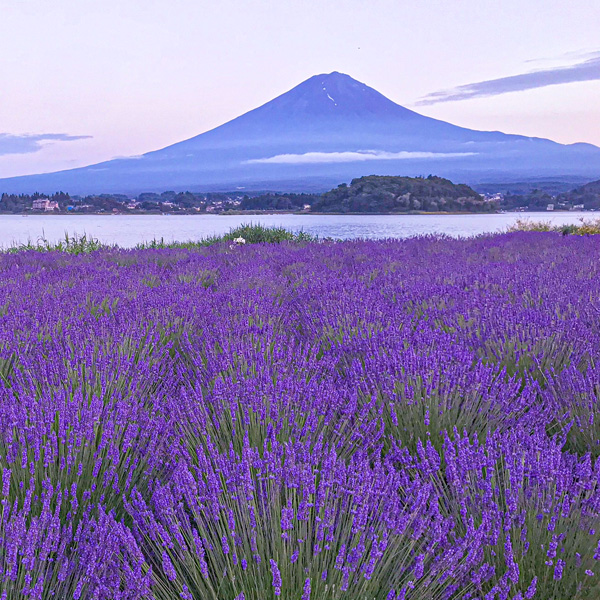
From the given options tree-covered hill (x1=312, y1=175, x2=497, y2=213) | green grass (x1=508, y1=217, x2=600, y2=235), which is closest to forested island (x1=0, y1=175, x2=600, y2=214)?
tree-covered hill (x1=312, y1=175, x2=497, y2=213)

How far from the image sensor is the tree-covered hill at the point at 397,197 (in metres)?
58.9

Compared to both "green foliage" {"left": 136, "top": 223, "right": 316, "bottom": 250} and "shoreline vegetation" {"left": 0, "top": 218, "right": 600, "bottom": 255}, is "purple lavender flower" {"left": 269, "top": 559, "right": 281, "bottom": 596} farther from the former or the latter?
"green foliage" {"left": 136, "top": 223, "right": 316, "bottom": 250}

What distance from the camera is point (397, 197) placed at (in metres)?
58.3

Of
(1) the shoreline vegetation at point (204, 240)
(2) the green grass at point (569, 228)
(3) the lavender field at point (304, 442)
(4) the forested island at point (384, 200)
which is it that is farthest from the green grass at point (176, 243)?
(4) the forested island at point (384, 200)

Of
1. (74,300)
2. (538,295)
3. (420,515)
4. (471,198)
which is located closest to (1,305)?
(74,300)

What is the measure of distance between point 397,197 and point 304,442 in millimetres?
58401

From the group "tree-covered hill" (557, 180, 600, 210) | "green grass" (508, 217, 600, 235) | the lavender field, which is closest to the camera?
the lavender field

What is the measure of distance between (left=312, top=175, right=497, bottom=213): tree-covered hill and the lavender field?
181 feet

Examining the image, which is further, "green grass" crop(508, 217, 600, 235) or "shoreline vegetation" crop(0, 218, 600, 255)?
"green grass" crop(508, 217, 600, 235)

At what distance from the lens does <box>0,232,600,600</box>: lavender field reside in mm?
1228

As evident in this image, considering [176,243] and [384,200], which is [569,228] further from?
[384,200]

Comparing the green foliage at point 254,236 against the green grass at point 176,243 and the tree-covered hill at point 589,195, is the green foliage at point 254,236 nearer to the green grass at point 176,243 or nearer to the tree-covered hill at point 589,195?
the green grass at point 176,243

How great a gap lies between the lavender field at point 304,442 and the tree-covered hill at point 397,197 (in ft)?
181

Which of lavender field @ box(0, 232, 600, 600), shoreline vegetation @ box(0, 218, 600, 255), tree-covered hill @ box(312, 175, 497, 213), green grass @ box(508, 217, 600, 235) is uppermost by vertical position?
tree-covered hill @ box(312, 175, 497, 213)
